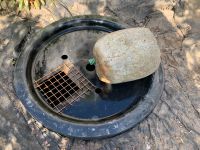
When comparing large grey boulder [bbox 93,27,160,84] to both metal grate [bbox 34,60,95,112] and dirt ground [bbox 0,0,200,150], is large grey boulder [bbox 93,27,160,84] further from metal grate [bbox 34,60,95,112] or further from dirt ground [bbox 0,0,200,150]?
dirt ground [bbox 0,0,200,150]

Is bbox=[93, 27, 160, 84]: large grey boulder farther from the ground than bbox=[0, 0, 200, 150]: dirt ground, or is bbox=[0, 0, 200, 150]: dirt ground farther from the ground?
bbox=[93, 27, 160, 84]: large grey boulder

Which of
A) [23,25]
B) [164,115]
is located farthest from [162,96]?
[23,25]

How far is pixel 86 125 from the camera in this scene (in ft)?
13.4

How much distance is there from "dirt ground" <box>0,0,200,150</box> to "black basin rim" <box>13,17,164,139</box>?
0.42 feet

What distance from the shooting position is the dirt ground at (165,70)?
419 centimetres

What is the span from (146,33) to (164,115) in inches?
40.3

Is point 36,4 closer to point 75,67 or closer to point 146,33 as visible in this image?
point 75,67

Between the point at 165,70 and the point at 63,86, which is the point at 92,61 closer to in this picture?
the point at 63,86

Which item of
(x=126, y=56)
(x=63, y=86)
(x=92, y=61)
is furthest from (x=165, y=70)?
(x=63, y=86)

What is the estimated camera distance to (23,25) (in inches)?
196

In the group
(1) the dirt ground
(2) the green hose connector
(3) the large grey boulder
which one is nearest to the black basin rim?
(1) the dirt ground

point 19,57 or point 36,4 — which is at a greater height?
point 36,4

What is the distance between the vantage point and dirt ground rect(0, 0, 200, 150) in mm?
4188

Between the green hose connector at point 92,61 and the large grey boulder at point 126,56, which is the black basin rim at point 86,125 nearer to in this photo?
the large grey boulder at point 126,56
